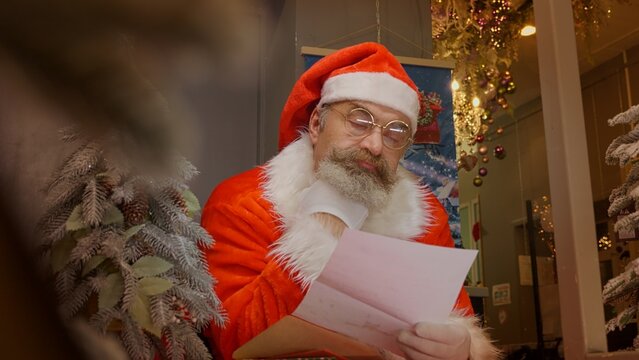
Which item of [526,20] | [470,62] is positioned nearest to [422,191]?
[470,62]

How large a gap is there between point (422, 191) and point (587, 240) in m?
0.83

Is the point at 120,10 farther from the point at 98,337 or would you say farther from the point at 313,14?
the point at 313,14

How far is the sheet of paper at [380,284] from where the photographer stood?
1.17 metres

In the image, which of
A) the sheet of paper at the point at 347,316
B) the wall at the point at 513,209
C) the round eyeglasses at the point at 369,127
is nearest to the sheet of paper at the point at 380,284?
the sheet of paper at the point at 347,316

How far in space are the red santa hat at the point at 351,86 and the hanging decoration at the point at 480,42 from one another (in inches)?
65.5

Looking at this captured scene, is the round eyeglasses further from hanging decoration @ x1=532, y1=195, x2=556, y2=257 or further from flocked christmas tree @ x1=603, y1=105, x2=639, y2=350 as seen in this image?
hanging decoration @ x1=532, y1=195, x2=556, y2=257

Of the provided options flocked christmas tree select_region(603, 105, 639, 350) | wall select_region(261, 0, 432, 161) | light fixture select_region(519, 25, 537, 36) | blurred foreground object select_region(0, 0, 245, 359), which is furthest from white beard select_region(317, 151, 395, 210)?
light fixture select_region(519, 25, 537, 36)

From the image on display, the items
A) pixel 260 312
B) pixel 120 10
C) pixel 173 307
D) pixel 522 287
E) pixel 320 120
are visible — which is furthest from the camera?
pixel 522 287

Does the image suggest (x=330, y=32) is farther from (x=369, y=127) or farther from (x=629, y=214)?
(x=629, y=214)

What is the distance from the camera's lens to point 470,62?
400 centimetres

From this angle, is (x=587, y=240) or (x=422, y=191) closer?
(x=587, y=240)

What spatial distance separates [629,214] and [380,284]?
109 cm

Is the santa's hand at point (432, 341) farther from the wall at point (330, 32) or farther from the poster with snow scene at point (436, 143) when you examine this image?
the wall at point (330, 32)

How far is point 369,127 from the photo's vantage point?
190 cm
